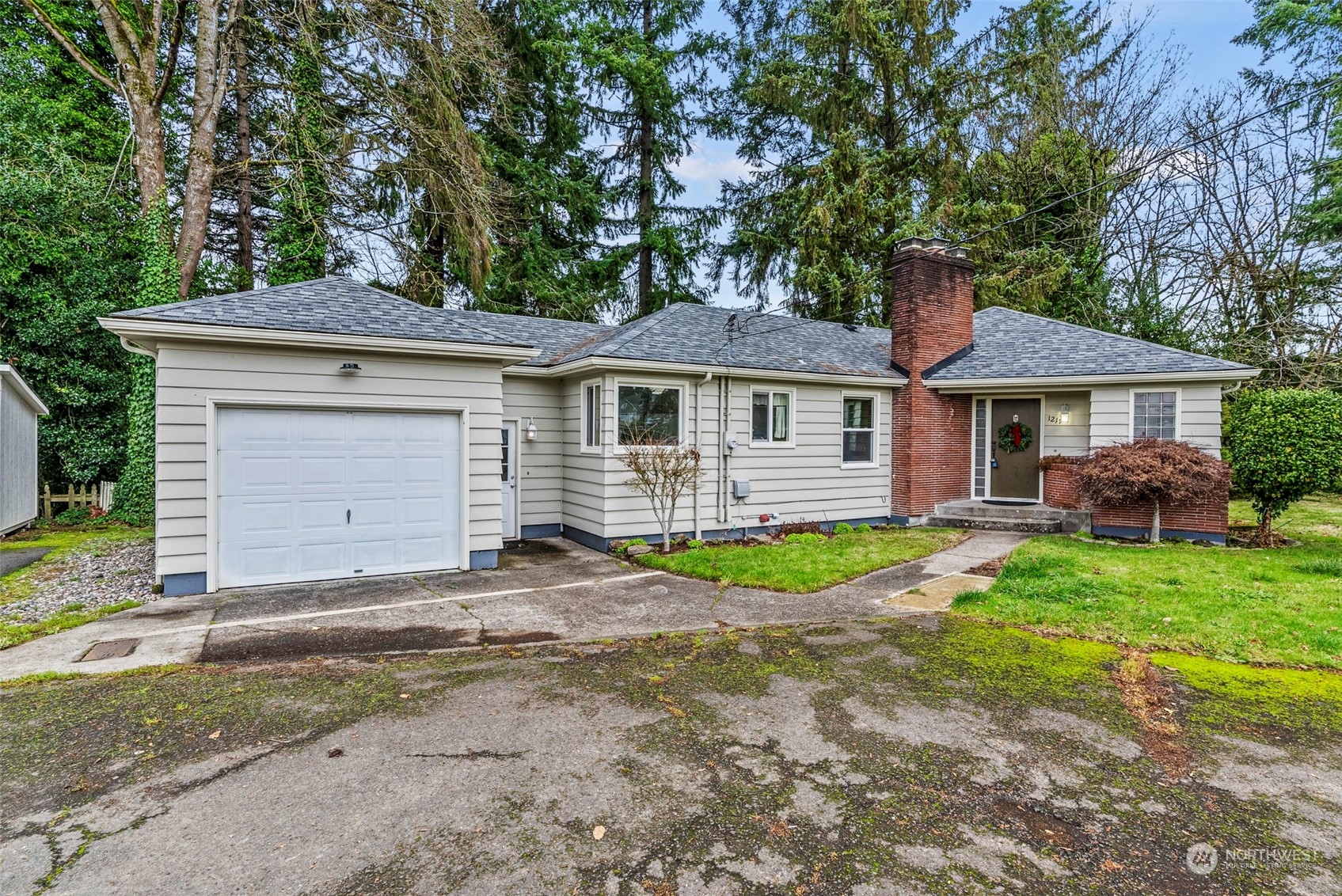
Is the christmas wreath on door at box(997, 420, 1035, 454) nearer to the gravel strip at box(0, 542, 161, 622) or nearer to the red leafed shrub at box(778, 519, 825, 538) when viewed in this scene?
the red leafed shrub at box(778, 519, 825, 538)

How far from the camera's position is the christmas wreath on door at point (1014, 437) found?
11.4m

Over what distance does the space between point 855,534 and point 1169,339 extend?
11.8m

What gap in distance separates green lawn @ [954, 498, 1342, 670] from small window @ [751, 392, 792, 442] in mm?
4091

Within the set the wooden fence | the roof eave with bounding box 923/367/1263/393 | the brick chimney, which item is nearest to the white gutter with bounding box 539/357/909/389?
the brick chimney

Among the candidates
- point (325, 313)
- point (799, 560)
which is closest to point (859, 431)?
point (799, 560)

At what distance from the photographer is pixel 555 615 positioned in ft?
19.3

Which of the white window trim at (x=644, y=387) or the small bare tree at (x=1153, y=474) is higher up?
the white window trim at (x=644, y=387)

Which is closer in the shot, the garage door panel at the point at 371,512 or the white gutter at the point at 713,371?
the garage door panel at the point at 371,512

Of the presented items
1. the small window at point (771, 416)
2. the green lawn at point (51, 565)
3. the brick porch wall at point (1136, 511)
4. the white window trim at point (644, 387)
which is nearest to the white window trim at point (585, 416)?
the white window trim at point (644, 387)

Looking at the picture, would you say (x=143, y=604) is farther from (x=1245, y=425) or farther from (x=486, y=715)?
(x=1245, y=425)

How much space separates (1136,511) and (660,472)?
787 centimetres

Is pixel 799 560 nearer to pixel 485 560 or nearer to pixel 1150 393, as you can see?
pixel 485 560

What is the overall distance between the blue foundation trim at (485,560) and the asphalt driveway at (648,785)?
3.33 meters

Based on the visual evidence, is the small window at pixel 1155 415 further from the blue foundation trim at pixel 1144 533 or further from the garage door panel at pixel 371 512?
the garage door panel at pixel 371 512
